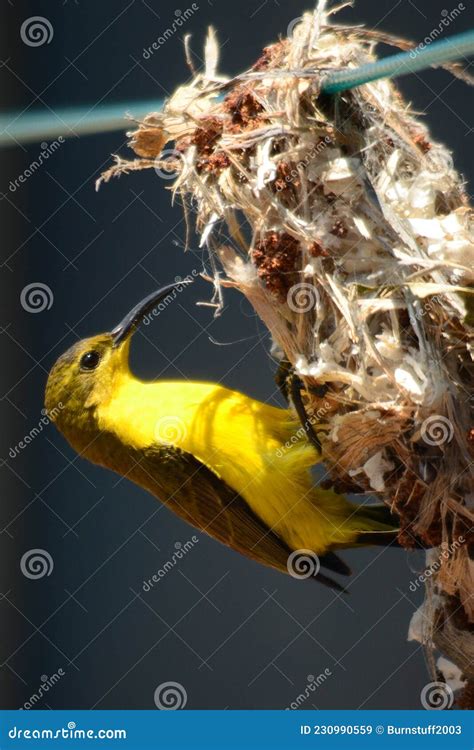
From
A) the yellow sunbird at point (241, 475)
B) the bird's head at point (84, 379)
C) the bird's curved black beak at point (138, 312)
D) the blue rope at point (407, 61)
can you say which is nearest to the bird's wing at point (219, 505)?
the yellow sunbird at point (241, 475)

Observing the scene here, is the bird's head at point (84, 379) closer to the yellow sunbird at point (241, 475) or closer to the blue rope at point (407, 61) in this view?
the yellow sunbird at point (241, 475)

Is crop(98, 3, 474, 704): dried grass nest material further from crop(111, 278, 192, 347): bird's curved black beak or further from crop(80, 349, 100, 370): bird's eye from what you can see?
crop(80, 349, 100, 370): bird's eye

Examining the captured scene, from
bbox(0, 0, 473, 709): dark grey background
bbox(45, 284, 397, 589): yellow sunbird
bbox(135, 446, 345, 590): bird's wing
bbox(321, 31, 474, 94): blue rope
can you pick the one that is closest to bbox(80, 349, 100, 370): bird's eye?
bbox(45, 284, 397, 589): yellow sunbird

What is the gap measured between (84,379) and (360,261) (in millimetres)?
901

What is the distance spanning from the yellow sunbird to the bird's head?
0.30 ft

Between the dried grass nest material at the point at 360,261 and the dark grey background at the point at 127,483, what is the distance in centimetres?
107

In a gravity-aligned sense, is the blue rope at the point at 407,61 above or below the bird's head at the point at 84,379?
above

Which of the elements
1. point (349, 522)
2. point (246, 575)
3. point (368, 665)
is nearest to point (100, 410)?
point (349, 522)

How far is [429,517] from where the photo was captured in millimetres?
1924

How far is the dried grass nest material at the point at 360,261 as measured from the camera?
1.88 metres

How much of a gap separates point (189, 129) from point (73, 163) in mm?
1248

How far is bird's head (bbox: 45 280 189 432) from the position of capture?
2.59 m

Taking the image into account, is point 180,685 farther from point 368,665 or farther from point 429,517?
point 429,517

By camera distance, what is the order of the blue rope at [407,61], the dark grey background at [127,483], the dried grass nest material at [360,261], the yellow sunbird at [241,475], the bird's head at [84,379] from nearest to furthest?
the blue rope at [407,61] < the dried grass nest material at [360,261] < the yellow sunbird at [241,475] < the bird's head at [84,379] < the dark grey background at [127,483]
